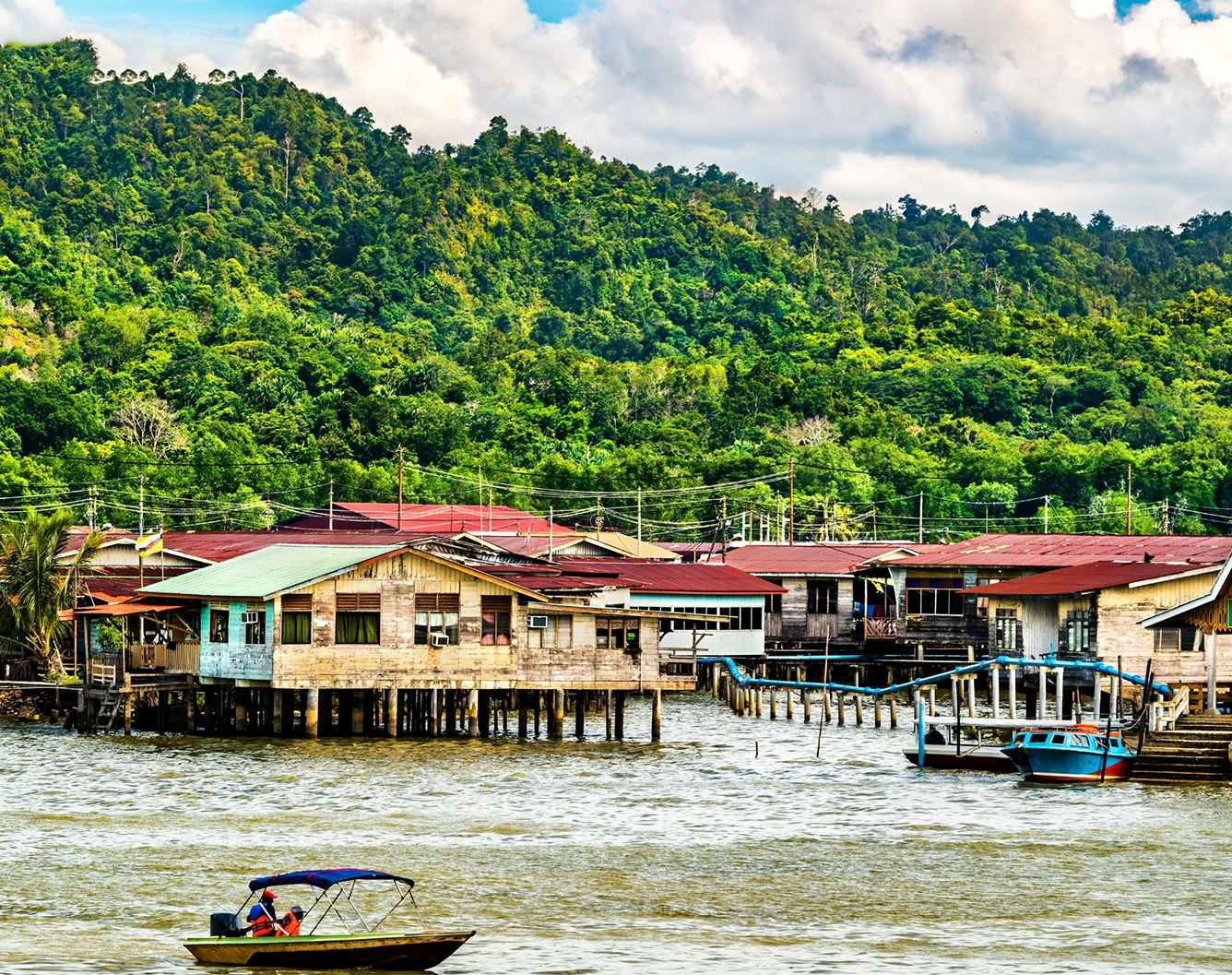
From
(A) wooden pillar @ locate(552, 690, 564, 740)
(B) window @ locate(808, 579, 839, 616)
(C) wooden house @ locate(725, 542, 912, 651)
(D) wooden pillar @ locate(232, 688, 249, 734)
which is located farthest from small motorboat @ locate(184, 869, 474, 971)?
(B) window @ locate(808, 579, 839, 616)

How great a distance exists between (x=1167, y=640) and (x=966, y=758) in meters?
11.3

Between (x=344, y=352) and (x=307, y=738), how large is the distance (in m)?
87.9

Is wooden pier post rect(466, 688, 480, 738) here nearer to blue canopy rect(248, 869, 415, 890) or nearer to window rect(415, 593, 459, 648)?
window rect(415, 593, 459, 648)

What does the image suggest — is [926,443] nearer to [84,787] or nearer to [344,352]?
[344,352]

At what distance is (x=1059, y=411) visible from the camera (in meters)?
148

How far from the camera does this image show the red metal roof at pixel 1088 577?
60.7 meters

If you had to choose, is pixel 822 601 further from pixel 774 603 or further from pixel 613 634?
pixel 613 634

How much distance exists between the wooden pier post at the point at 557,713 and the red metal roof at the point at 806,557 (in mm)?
27817

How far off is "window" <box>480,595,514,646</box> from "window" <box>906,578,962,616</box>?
2945cm

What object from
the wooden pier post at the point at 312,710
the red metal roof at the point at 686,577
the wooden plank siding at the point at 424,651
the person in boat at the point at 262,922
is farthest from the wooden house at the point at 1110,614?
the person in boat at the point at 262,922

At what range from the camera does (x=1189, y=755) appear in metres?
45.9

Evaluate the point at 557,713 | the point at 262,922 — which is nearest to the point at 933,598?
the point at 557,713

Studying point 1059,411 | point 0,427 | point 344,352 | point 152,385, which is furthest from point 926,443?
point 0,427

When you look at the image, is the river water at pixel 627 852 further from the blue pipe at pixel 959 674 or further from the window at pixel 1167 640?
the window at pixel 1167 640
